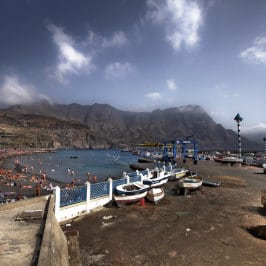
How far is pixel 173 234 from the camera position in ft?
40.7

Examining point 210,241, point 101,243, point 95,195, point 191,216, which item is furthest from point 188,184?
point 101,243

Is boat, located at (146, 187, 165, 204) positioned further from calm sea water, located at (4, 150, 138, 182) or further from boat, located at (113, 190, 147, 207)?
calm sea water, located at (4, 150, 138, 182)

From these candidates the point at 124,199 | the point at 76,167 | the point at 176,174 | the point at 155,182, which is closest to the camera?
the point at 124,199

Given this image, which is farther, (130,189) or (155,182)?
(155,182)

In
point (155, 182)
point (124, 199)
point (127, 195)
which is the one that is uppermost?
point (127, 195)

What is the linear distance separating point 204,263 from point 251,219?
703cm

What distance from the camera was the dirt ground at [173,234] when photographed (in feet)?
32.7

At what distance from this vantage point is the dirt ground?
9.95m

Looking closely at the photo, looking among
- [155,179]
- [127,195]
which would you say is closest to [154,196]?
[127,195]

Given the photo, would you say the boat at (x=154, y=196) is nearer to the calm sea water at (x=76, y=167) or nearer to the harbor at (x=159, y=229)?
the harbor at (x=159, y=229)

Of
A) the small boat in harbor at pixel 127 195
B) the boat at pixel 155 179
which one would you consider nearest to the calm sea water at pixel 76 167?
the boat at pixel 155 179

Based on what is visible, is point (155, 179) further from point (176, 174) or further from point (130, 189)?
point (176, 174)

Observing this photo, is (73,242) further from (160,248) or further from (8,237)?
(160,248)

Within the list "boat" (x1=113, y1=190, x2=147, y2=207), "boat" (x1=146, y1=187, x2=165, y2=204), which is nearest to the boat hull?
"boat" (x1=146, y1=187, x2=165, y2=204)
